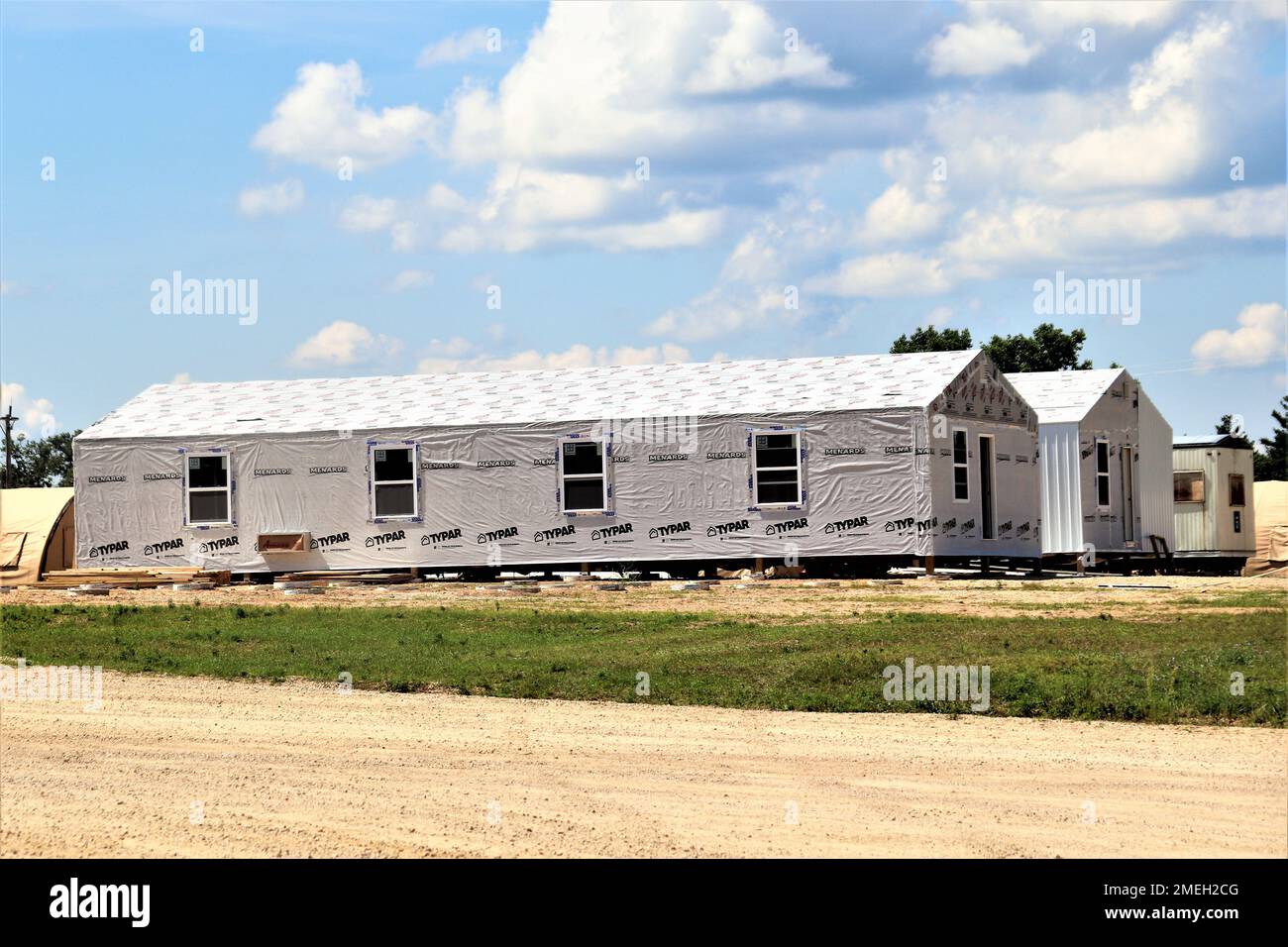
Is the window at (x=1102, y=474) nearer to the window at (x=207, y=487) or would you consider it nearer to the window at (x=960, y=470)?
the window at (x=960, y=470)

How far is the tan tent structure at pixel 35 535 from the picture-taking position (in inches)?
1243

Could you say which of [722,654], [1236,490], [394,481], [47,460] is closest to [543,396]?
[394,481]

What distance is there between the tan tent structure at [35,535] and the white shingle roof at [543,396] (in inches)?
111

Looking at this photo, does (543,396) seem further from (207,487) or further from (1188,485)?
(1188,485)

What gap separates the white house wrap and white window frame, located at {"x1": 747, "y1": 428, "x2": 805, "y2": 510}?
0.04 metres

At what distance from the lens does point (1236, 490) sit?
123 ft

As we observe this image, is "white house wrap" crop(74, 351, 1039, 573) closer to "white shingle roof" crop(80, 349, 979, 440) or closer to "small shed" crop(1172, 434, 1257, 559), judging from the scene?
"white shingle roof" crop(80, 349, 979, 440)

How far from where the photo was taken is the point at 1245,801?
823 cm

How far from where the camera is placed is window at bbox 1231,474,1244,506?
37312 mm

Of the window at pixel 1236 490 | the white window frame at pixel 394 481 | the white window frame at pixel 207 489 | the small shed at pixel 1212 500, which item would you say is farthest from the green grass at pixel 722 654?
the window at pixel 1236 490

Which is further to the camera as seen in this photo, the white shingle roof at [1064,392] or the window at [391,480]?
the white shingle roof at [1064,392]

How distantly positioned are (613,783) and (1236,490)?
105 feet
